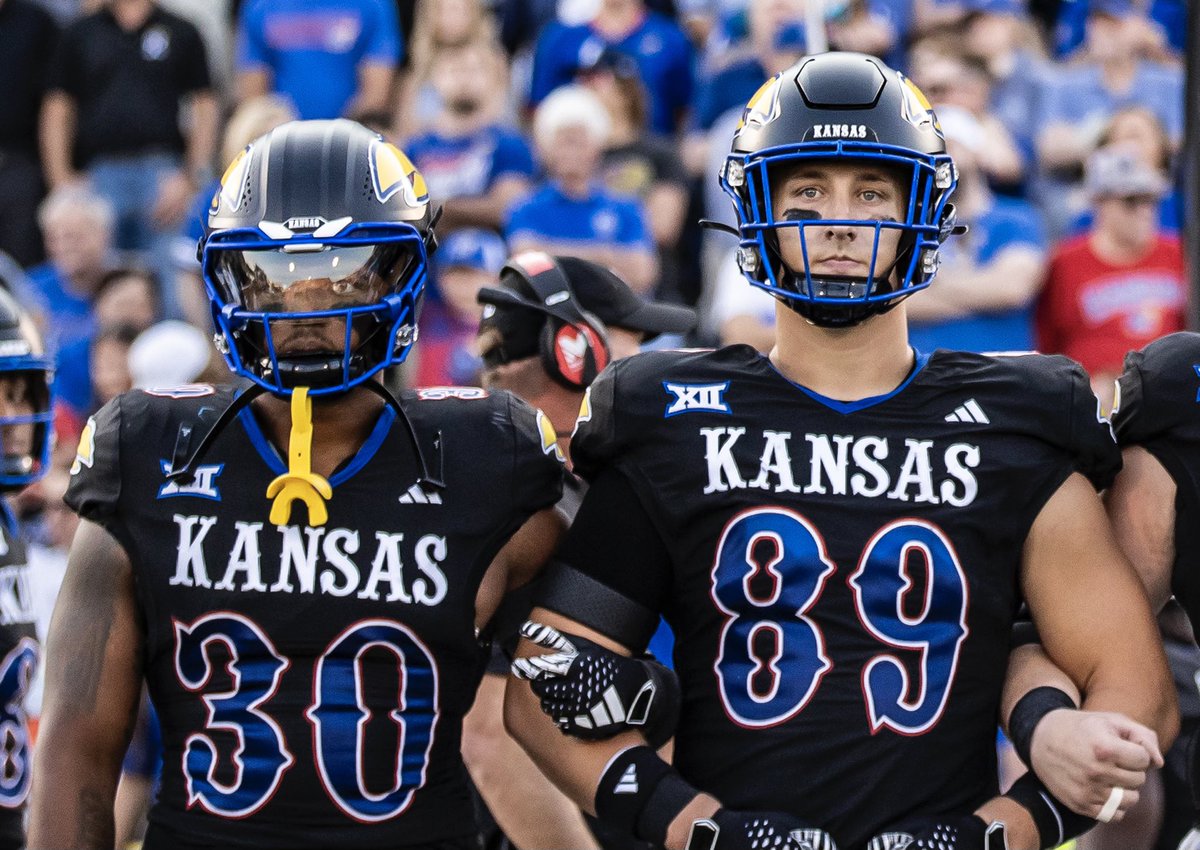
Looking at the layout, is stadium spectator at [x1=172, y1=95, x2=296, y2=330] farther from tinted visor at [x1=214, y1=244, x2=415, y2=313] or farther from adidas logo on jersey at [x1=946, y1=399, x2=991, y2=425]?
adidas logo on jersey at [x1=946, y1=399, x2=991, y2=425]

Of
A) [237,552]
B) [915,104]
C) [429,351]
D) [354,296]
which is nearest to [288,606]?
[237,552]

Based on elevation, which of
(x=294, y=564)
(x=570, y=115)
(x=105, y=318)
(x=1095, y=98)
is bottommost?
(x=105, y=318)

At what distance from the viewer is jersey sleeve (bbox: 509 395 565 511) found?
3326 millimetres

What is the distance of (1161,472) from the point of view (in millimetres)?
3314

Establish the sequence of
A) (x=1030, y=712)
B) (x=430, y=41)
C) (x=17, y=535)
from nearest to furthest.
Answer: (x=1030, y=712), (x=17, y=535), (x=430, y=41)

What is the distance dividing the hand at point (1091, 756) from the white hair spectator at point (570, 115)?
17.2 ft

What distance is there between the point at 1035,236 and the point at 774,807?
476cm

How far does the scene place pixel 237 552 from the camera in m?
3.24

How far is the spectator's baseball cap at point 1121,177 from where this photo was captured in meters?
7.51

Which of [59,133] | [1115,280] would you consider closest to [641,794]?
[1115,280]

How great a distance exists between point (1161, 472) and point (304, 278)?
1.52 metres

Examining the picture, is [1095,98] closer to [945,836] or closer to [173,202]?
[173,202]

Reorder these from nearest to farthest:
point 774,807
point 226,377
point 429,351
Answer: point 774,807, point 226,377, point 429,351

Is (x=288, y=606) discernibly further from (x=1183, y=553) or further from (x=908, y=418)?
(x=1183, y=553)
